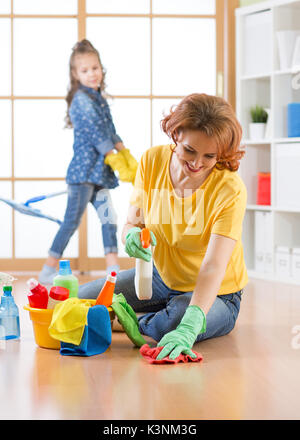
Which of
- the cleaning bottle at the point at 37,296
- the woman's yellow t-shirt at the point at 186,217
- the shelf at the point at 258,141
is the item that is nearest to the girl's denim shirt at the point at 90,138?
the shelf at the point at 258,141

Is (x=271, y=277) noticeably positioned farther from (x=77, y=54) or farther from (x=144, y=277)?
(x=144, y=277)

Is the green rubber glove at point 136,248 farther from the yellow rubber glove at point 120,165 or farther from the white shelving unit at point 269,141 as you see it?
the white shelving unit at point 269,141

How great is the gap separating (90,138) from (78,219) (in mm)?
412

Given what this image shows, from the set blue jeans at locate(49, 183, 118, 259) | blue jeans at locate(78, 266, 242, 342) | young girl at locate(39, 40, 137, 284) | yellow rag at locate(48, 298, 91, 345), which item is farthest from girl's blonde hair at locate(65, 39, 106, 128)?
yellow rag at locate(48, 298, 91, 345)

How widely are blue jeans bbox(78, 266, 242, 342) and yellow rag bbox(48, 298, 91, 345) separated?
28cm

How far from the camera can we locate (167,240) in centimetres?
220

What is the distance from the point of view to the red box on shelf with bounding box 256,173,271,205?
373 cm

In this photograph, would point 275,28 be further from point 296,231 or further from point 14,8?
point 14,8

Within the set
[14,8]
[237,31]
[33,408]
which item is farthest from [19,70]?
[33,408]

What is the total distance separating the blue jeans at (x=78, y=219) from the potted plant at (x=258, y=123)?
0.85 meters

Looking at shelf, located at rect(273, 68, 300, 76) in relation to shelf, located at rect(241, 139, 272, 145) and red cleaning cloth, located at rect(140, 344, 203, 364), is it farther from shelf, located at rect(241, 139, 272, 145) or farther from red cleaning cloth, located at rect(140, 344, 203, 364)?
red cleaning cloth, located at rect(140, 344, 203, 364)

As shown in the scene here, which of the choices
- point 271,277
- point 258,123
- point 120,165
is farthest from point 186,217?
point 258,123

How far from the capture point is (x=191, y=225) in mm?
2133

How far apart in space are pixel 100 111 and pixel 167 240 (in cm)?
158
